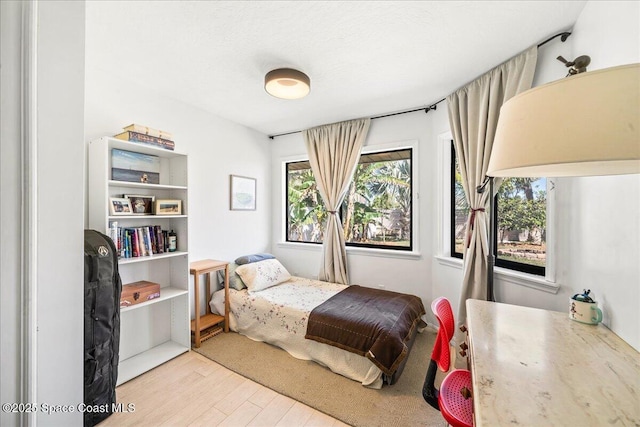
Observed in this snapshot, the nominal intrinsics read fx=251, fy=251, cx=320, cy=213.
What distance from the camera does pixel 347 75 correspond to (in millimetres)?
2148

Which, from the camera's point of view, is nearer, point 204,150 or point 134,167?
point 134,167

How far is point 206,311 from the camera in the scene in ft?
9.55

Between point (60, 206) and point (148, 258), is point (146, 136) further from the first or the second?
point (60, 206)

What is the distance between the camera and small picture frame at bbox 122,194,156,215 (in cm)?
218

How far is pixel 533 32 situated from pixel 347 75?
1.27 metres

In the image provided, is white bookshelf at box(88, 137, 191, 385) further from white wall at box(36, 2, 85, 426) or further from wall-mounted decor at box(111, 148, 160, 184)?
white wall at box(36, 2, 85, 426)

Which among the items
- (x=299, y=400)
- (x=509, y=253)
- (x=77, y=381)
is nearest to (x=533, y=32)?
(x=509, y=253)

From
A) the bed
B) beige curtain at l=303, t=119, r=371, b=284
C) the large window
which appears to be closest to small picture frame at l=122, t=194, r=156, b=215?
the bed

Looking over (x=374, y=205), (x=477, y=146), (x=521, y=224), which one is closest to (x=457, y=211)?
(x=521, y=224)

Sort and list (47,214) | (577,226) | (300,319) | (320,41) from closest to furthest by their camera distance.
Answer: (47,214) < (577,226) < (320,41) < (300,319)

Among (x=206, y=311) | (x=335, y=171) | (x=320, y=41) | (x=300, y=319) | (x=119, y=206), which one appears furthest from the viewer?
(x=335, y=171)

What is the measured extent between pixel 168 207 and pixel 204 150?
2.86 ft

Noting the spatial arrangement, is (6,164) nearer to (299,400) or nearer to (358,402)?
(299,400)

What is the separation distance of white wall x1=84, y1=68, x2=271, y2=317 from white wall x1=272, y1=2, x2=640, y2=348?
5.53 ft
